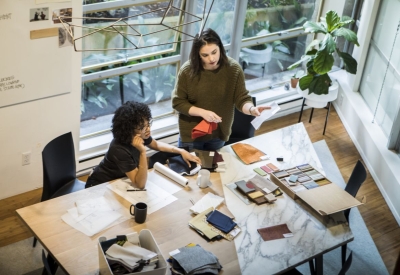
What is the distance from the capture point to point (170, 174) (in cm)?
412

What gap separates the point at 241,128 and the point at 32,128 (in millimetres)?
1839

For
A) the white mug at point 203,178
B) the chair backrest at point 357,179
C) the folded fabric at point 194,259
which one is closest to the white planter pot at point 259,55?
the chair backrest at point 357,179

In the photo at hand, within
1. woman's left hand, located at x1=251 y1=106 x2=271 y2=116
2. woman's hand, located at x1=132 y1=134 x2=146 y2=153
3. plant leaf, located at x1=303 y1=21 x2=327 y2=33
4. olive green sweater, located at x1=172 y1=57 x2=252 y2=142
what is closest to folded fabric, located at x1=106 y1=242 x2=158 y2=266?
woman's hand, located at x1=132 y1=134 x2=146 y2=153

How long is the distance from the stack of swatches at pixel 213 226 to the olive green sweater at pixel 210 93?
921mm

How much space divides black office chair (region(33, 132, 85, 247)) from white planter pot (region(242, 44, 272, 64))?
279 cm

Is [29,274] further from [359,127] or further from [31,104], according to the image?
[359,127]

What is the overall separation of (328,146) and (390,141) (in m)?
0.81

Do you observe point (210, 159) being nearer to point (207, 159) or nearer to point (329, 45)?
point (207, 159)

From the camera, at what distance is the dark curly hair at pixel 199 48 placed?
13.6 feet

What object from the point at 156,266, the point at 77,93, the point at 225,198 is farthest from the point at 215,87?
the point at 156,266

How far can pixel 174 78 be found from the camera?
598 cm

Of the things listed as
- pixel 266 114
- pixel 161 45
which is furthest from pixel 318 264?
pixel 161 45

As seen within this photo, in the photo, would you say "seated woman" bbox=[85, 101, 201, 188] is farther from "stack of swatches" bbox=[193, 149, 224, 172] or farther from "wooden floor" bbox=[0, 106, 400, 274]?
"wooden floor" bbox=[0, 106, 400, 274]

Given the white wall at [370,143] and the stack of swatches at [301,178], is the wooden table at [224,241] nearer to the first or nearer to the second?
the stack of swatches at [301,178]
